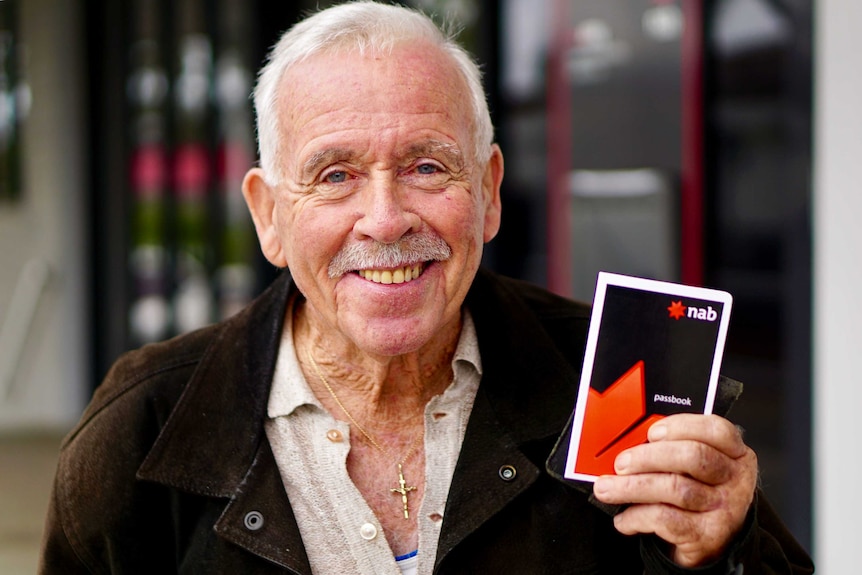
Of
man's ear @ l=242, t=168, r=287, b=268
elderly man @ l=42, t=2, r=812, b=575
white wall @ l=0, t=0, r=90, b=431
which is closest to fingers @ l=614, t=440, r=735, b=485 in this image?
elderly man @ l=42, t=2, r=812, b=575

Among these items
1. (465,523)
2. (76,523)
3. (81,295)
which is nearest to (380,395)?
(465,523)

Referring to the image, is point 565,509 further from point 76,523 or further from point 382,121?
point 76,523

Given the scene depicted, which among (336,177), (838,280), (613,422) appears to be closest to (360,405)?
(336,177)

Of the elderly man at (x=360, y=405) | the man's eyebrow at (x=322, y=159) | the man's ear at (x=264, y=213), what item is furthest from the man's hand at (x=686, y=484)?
the man's ear at (x=264, y=213)

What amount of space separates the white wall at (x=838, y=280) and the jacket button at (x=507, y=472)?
194cm

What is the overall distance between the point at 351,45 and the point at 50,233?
20.1 feet

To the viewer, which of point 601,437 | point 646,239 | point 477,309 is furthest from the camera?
point 646,239

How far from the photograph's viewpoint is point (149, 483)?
2.09 meters

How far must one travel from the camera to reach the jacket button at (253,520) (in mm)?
1981

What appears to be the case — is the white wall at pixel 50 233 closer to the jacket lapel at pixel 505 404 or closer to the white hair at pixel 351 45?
the white hair at pixel 351 45

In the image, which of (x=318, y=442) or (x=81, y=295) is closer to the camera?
(x=318, y=442)

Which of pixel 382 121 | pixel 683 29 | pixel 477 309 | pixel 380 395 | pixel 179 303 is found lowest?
pixel 179 303

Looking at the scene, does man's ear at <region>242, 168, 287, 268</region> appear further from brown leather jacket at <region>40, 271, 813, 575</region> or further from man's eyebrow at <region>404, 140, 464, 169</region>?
man's eyebrow at <region>404, 140, 464, 169</region>

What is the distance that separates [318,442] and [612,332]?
69cm
